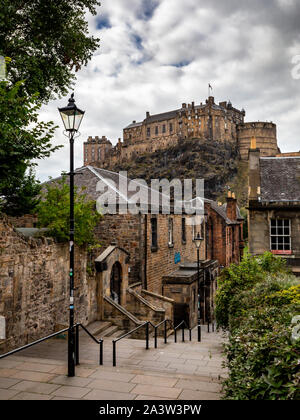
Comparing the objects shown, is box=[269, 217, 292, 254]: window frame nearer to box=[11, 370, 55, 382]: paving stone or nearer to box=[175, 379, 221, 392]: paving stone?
box=[175, 379, 221, 392]: paving stone

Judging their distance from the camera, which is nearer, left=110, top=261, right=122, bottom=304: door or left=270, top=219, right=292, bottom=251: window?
left=110, top=261, right=122, bottom=304: door

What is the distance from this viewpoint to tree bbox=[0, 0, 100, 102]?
44.8ft

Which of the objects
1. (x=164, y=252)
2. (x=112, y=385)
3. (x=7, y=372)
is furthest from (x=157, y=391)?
(x=164, y=252)

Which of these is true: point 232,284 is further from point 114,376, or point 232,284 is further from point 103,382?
point 103,382

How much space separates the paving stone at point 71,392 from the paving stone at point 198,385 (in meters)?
1.55

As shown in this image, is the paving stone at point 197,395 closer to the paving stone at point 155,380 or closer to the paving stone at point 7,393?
the paving stone at point 155,380

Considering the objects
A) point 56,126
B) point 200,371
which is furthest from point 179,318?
point 56,126

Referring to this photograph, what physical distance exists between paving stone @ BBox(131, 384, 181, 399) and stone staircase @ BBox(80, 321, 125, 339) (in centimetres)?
707

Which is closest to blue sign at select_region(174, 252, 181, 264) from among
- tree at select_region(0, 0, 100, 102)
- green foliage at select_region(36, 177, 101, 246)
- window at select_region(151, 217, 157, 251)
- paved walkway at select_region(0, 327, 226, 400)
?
window at select_region(151, 217, 157, 251)

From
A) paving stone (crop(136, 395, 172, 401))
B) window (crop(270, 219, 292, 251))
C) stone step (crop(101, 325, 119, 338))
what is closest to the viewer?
paving stone (crop(136, 395, 172, 401))

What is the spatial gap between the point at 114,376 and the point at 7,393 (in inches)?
70.8

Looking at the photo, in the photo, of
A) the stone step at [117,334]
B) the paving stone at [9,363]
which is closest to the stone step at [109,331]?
the stone step at [117,334]

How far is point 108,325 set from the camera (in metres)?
13.6
